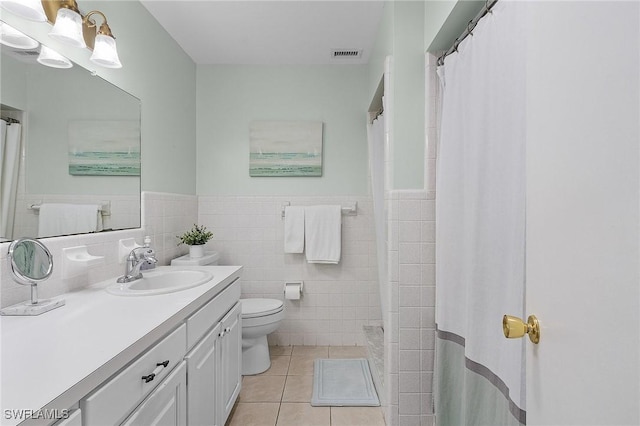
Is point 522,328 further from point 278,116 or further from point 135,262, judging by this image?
point 278,116

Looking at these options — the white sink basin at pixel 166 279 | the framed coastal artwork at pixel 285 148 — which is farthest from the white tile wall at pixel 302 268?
the white sink basin at pixel 166 279

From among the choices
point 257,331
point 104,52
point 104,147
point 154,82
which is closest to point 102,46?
point 104,52

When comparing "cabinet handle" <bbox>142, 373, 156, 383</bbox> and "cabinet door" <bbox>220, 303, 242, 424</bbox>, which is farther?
"cabinet door" <bbox>220, 303, 242, 424</bbox>

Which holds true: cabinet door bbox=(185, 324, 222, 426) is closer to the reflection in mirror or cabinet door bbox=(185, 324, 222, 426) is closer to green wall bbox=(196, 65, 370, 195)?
the reflection in mirror

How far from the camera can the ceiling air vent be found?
2.68 m

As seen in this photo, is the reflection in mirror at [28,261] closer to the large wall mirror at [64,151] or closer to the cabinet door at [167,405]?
the large wall mirror at [64,151]

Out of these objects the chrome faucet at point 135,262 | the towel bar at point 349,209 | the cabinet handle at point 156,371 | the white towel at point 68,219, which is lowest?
the cabinet handle at point 156,371

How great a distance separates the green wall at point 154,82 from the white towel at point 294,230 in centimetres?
87

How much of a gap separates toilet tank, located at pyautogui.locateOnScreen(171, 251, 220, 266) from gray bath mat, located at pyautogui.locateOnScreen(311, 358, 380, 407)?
1.15m

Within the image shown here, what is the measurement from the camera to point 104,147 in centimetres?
172

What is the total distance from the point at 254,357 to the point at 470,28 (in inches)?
95.6

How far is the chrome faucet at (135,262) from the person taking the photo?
162 cm

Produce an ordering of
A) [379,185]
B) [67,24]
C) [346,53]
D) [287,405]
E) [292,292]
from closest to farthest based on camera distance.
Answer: [67,24] < [287,405] < [379,185] < [346,53] < [292,292]

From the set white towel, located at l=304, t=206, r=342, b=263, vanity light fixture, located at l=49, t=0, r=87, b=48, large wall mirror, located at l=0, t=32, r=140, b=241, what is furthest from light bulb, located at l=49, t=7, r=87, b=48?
white towel, located at l=304, t=206, r=342, b=263
